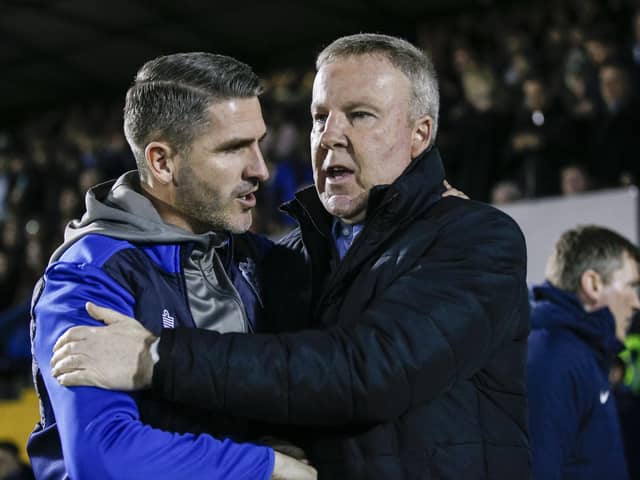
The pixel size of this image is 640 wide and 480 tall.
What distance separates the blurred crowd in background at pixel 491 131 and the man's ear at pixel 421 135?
13.4 ft

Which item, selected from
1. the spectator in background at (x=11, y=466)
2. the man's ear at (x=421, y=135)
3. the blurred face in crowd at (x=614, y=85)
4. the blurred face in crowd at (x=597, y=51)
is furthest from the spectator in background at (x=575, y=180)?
the man's ear at (x=421, y=135)

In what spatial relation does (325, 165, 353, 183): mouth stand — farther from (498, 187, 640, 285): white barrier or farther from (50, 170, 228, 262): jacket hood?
(498, 187, 640, 285): white barrier

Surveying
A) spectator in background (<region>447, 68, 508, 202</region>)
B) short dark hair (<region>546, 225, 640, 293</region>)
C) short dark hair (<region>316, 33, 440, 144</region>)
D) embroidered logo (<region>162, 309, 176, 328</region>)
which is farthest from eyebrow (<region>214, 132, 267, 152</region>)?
spectator in background (<region>447, 68, 508, 202</region>)

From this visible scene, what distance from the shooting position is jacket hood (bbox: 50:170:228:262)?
2.10 m

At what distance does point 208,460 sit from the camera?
189 centimetres

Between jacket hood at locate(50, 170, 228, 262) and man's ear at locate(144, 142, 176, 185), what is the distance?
2.8 inches

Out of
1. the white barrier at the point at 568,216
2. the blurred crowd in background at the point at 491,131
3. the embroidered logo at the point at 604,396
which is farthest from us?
the blurred crowd in background at the point at 491,131

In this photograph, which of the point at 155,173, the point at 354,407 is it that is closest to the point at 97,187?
the point at 155,173

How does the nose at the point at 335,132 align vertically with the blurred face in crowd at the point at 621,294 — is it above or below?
above

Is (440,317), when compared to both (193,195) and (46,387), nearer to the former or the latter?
(193,195)

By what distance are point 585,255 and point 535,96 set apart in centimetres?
363

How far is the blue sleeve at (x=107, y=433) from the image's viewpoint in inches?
71.9

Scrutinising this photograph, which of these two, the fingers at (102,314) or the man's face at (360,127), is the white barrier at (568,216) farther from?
the fingers at (102,314)

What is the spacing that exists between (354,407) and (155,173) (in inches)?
31.2
